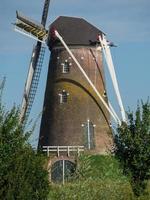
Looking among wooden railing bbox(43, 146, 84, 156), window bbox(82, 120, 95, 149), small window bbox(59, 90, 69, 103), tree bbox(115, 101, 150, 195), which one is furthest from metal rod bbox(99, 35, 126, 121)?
tree bbox(115, 101, 150, 195)

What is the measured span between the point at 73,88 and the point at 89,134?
10.6 feet

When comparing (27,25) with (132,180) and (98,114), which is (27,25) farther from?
(132,180)

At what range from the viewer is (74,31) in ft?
135

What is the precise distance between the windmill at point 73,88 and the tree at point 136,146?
14.2m

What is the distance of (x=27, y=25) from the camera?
4147 cm

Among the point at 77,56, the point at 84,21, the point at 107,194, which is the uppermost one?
the point at 84,21

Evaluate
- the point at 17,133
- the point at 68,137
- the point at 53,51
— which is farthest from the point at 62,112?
the point at 17,133

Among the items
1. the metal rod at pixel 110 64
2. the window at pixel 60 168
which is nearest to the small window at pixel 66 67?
the metal rod at pixel 110 64

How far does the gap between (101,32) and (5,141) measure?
26706 mm

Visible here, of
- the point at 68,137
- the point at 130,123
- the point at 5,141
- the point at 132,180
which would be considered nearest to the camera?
the point at 5,141

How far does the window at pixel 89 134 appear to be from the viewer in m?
40.1

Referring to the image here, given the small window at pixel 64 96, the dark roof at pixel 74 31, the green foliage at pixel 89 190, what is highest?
the dark roof at pixel 74 31

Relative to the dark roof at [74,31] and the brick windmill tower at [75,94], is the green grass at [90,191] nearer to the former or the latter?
the brick windmill tower at [75,94]

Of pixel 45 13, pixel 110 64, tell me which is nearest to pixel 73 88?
pixel 110 64
